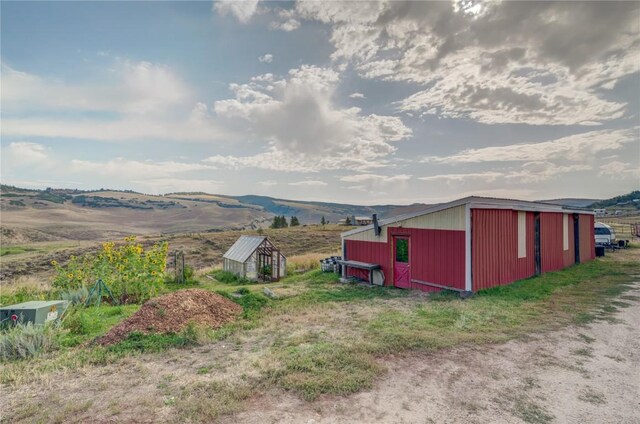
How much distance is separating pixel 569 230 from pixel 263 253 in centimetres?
1777

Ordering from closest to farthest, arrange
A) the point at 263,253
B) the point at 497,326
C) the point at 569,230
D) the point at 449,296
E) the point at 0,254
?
the point at 497,326 < the point at 449,296 < the point at 569,230 < the point at 263,253 < the point at 0,254

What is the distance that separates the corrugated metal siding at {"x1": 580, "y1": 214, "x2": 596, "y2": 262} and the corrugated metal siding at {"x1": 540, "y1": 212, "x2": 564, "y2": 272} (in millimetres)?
3806

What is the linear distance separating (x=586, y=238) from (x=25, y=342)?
26497 mm

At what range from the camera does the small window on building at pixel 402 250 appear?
13511mm

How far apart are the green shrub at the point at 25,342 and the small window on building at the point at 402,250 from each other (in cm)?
1162

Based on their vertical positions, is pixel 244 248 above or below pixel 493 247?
below

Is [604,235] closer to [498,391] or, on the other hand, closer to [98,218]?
[498,391]

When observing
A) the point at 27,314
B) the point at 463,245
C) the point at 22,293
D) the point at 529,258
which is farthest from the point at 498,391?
the point at 22,293

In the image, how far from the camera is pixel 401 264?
13.7 metres

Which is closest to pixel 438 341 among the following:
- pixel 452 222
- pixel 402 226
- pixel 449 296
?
pixel 449 296

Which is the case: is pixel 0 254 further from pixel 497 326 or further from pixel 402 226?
pixel 497 326

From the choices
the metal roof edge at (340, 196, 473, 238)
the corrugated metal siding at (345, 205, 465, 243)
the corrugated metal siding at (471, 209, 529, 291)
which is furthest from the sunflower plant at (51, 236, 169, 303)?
the corrugated metal siding at (471, 209, 529, 291)

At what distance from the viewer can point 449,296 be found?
11.3m

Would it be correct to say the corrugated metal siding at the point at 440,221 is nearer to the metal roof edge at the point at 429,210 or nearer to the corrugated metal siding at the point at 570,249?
the metal roof edge at the point at 429,210
